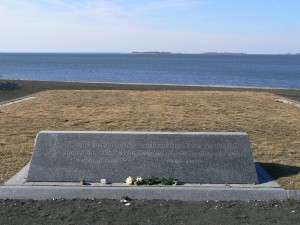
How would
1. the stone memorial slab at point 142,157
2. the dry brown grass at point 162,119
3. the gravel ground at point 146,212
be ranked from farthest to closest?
the dry brown grass at point 162,119, the stone memorial slab at point 142,157, the gravel ground at point 146,212

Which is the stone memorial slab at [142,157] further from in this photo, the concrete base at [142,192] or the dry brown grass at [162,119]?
the dry brown grass at [162,119]

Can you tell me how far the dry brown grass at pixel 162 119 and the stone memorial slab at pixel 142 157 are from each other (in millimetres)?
737

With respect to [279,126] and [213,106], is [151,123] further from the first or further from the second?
[213,106]

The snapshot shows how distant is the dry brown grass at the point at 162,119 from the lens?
8867 millimetres

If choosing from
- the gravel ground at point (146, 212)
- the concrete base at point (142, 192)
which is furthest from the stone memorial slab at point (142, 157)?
the gravel ground at point (146, 212)

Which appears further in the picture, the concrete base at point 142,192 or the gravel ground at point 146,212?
the concrete base at point 142,192

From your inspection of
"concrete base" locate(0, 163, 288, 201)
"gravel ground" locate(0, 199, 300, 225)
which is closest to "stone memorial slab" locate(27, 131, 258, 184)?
"concrete base" locate(0, 163, 288, 201)

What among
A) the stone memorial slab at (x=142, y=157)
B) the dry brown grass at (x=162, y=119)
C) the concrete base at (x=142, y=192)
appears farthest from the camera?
the dry brown grass at (x=162, y=119)

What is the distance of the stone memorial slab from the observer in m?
6.95

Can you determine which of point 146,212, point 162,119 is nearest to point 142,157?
point 146,212

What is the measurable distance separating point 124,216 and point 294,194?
7.84ft

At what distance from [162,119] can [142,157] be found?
634 cm

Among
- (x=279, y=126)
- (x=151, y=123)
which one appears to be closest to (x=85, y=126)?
(x=151, y=123)

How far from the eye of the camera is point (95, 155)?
23.2ft
